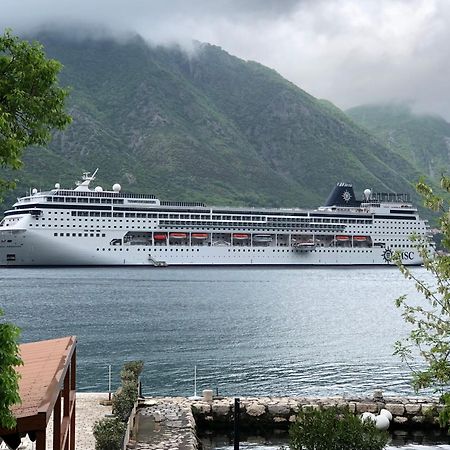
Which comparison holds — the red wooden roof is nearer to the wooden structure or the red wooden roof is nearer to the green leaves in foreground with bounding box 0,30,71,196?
the wooden structure

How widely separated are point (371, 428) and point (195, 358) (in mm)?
17297

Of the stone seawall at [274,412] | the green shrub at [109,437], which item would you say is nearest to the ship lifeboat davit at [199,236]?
the stone seawall at [274,412]

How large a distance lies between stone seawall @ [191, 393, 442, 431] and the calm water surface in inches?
203

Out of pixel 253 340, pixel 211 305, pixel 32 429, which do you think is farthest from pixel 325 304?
pixel 32 429

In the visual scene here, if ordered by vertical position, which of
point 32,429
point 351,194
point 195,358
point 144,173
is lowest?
point 195,358

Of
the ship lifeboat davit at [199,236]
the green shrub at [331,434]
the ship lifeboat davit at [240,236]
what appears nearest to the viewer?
the green shrub at [331,434]

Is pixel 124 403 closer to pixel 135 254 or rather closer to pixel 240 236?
pixel 135 254

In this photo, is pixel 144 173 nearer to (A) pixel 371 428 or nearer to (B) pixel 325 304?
(B) pixel 325 304

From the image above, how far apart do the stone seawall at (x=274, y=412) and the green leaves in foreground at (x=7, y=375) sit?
34.7 feet

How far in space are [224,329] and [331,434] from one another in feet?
86.6

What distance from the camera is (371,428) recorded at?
11039 mm

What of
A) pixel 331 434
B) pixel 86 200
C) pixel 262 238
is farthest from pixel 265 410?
pixel 262 238

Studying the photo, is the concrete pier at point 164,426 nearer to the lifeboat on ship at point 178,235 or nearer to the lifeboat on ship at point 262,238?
the lifeboat on ship at point 178,235

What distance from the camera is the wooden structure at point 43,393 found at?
6277mm
